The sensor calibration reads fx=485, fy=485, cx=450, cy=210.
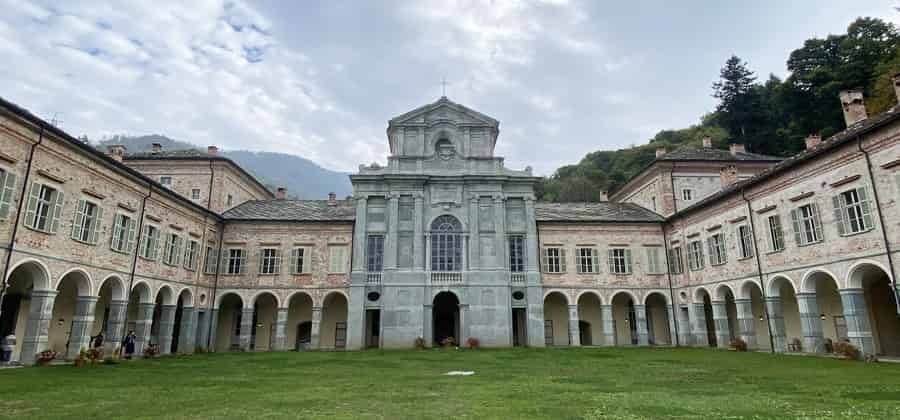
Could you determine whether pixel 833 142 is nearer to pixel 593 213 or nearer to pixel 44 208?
pixel 593 213

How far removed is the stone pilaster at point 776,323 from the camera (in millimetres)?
21922

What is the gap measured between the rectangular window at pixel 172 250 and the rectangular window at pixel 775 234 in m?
29.0

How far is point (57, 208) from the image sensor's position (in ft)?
57.0

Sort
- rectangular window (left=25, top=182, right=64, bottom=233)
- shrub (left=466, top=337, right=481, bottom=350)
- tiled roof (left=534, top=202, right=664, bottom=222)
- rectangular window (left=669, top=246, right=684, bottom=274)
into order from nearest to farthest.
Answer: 1. rectangular window (left=25, top=182, right=64, bottom=233)
2. shrub (left=466, top=337, right=481, bottom=350)
3. rectangular window (left=669, top=246, right=684, bottom=274)
4. tiled roof (left=534, top=202, right=664, bottom=222)

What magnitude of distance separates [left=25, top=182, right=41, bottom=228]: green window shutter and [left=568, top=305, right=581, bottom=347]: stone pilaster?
87.0 ft

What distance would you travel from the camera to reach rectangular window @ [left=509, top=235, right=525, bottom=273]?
30.2 m

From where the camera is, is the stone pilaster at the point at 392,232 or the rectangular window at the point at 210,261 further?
the stone pilaster at the point at 392,232

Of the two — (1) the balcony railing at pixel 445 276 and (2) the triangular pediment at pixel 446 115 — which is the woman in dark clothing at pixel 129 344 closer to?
(1) the balcony railing at pixel 445 276

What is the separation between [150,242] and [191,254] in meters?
4.18

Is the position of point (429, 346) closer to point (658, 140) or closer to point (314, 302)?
point (314, 302)

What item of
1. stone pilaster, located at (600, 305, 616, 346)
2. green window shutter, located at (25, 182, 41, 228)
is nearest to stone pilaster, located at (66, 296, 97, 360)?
green window shutter, located at (25, 182, 41, 228)

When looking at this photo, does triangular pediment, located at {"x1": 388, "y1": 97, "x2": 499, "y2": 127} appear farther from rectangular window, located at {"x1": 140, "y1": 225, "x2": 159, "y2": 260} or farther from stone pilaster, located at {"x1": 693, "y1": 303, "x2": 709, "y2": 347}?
stone pilaster, located at {"x1": 693, "y1": 303, "x2": 709, "y2": 347}

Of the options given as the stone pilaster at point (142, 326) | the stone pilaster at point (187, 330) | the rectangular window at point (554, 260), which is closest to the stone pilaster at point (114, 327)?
the stone pilaster at point (142, 326)

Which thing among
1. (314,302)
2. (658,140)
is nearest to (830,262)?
(314,302)
